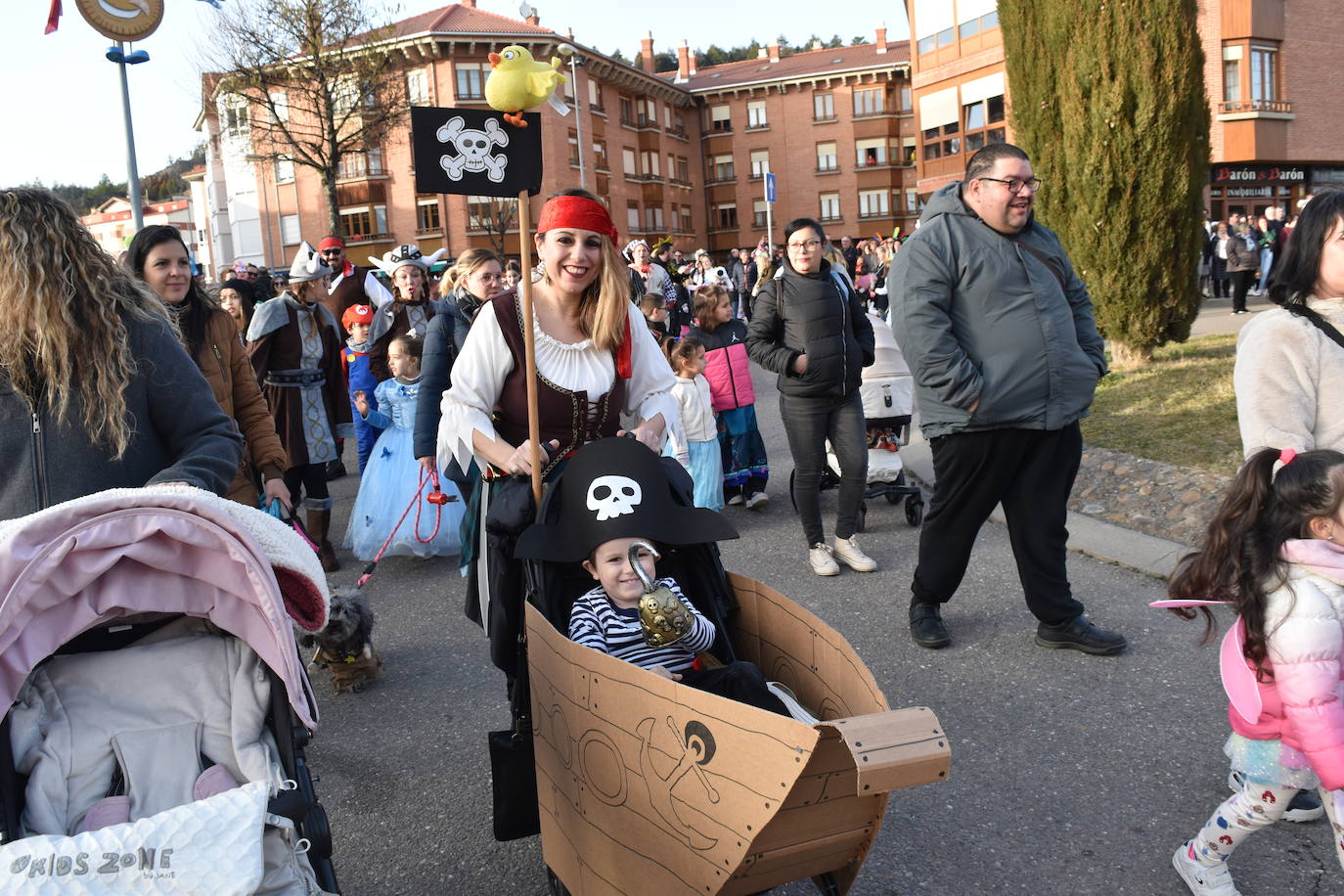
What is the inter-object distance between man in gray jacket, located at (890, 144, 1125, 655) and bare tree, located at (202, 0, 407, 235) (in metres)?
30.1

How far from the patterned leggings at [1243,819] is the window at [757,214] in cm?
6166

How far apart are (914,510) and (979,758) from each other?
3.62 m

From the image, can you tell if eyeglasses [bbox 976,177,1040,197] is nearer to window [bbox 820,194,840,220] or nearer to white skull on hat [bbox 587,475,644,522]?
white skull on hat [bbox 587,475,644,522]

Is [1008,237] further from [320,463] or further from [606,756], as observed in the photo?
[320,463]

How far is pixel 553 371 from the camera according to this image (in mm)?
3436

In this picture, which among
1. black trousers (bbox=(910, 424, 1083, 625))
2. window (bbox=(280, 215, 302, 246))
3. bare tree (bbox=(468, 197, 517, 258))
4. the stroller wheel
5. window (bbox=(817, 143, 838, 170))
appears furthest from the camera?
window (bbox=(817, 143, 838, 170))

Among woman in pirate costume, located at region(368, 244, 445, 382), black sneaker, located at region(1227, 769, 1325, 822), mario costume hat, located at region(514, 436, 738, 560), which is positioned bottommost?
black sneaker, located at region(1227, 769, 1325, 822)

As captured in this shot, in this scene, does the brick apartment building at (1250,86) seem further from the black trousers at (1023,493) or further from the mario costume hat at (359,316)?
the black trousers at (1023,493)

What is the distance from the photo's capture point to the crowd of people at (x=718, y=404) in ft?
9.01

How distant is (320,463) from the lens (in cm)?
727

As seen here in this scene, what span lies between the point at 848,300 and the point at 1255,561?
4.01 meters

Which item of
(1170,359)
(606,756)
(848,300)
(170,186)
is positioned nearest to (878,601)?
(848,300)

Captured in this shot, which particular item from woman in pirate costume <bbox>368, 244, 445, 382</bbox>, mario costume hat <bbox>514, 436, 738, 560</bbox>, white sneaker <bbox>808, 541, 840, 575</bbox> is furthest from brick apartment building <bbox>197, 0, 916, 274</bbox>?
mario costume hat <bbox>514, 436, 738, 560</bbox>

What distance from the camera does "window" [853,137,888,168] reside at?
6172 cm
